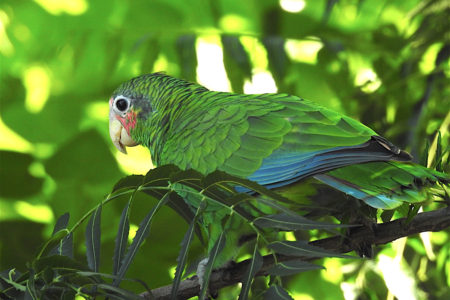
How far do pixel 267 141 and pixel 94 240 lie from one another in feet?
0.46

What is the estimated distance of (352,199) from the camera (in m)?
0.35

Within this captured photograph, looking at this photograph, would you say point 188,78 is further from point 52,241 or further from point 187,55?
point 52,241

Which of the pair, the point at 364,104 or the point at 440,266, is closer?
the point at 440,266

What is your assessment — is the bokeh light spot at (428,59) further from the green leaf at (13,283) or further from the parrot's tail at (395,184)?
Result: the green leaf at (13,283)

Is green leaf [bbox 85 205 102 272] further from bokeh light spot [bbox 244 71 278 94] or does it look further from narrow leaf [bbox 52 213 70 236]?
bokeh light spot [bbox 244 71 278 94]

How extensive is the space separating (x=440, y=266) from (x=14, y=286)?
521 millimetres

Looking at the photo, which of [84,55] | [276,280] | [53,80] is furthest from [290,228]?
[53,80]

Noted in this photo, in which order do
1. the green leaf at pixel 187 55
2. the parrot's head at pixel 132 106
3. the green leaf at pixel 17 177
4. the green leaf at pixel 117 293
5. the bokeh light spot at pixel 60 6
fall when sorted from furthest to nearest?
the bokeh light spot at pixel 60 6 < the green leaf at pixel 17 177 < the green leaf at pixel 187 55 < the parrot's head at pixel 132 106 < the green leaf at pixel 117 293

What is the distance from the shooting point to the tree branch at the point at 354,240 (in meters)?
0.31

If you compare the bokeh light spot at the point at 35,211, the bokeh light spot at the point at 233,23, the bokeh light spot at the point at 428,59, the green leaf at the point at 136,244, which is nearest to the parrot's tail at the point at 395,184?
the green leaf at the point at 136,244

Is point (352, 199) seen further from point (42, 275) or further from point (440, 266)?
point (440, 266)

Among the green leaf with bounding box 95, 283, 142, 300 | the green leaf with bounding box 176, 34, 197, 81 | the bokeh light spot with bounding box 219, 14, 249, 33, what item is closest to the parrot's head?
the green leaf with bounding box 176, 34, 197, 81

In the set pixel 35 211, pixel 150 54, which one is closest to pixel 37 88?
pixel 35 211

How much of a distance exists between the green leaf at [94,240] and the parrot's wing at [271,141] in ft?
0.37
